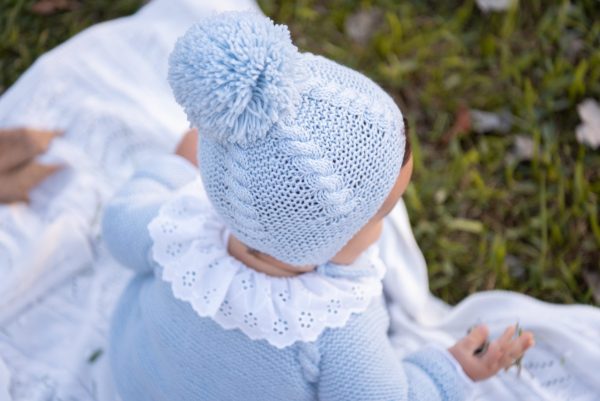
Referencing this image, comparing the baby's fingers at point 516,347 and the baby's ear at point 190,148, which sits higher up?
the baby's ear at point 190,148

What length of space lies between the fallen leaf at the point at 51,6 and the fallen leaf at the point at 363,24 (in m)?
1.07

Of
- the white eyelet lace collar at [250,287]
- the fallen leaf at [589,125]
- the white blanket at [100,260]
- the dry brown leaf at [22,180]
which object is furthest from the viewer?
the fallen leaf at [589,125]

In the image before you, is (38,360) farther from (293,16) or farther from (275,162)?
(293,16)

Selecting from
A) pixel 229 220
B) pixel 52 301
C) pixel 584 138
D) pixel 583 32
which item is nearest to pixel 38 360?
pixel 52 301

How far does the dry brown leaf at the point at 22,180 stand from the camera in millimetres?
2156

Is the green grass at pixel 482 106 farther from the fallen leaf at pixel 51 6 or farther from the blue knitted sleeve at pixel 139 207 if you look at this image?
the blue knitted sleeve at pixel 139 207

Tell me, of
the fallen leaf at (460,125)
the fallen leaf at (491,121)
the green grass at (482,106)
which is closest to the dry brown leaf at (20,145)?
the green grass at (482,106)

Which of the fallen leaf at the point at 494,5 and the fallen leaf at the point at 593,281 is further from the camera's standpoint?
the fallen leaf at the point at 494,5

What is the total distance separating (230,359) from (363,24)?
1642 mm

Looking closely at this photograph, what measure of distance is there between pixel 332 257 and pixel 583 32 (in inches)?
64.8

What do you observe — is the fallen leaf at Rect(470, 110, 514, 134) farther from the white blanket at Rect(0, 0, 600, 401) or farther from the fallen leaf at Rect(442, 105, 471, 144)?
the white blanket at Rect(0, 0, 600, 401)

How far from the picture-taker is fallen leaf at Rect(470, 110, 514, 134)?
98.4 inches

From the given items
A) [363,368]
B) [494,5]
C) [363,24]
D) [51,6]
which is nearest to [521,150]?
[494,5]

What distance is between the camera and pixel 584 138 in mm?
2400
